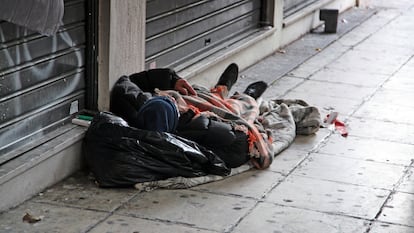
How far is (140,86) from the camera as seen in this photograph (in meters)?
6.43

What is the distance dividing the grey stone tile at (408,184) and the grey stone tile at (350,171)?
46 mm

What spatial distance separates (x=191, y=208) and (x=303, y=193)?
2.63ft

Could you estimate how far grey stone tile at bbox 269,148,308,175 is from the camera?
6.21 m

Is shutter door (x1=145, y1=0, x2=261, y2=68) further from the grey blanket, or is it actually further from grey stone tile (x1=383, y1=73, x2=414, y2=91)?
grey stone tile (x1=383, y1=73, x2=414, y2=91)

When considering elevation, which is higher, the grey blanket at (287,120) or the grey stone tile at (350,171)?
the grey blanket at (287,120)

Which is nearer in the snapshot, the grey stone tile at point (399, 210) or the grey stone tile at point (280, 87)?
the grey stone tile at point (399, 210)

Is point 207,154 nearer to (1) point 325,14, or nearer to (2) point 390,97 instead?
(2) point 390,97

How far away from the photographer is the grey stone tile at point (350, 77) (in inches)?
348

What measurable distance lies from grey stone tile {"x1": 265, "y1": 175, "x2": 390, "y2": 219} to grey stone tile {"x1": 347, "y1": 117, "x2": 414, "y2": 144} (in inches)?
49.4

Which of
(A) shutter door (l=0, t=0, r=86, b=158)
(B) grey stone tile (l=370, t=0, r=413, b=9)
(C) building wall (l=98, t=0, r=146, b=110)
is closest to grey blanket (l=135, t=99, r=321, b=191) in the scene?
(C) building wall (l=98, t=0, r=146, b=110)

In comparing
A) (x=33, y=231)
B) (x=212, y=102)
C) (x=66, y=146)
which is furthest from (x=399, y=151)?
(x=33, y=231)

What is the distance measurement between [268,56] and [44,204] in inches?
190

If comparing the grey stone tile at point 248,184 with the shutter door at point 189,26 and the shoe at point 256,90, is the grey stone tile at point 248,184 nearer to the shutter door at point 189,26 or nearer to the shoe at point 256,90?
the shoe at point 256,90

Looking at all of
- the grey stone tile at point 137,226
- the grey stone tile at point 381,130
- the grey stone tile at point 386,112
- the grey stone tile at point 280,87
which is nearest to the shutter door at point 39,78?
the grey stone tile at point 137,226
